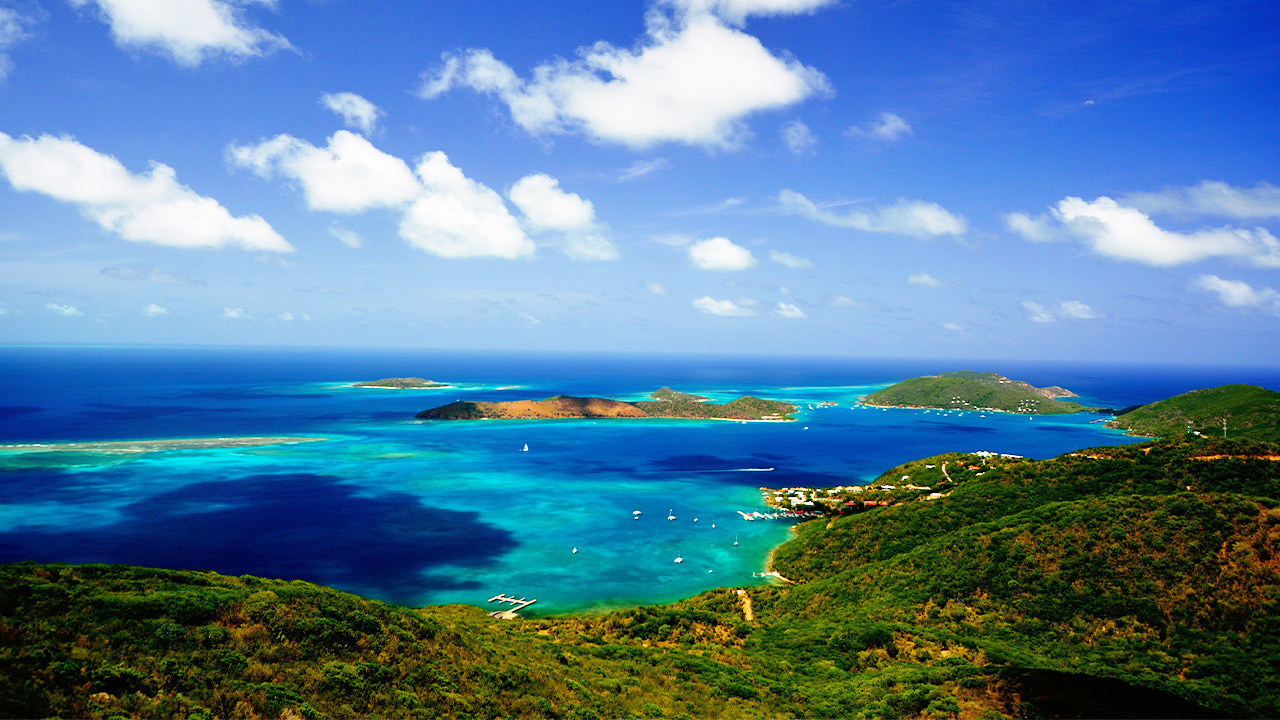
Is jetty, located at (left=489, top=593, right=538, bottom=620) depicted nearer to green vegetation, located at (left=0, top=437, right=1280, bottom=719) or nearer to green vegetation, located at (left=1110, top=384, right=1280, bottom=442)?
green vegetation, located at (left=0, top=437, right=1280, bottom=719)

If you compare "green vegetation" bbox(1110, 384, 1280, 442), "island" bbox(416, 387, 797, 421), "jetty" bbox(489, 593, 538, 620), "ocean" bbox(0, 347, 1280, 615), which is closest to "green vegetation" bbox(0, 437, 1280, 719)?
"jetty" bbox(489, 593, 538, 620)

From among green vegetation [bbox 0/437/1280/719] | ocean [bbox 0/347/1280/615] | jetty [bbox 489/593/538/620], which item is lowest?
jetty [bbox 489/593/538/620]

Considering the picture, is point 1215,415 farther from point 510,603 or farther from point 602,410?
point 510,603

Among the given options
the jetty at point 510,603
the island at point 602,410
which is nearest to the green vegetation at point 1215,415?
the island at point 602,410

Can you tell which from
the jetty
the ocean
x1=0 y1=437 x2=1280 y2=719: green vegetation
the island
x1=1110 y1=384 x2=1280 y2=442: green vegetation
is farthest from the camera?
the island

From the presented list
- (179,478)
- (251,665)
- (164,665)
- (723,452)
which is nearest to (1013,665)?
(251,665)

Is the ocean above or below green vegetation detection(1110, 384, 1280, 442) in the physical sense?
below

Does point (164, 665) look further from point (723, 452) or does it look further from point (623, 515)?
point (723, 452)

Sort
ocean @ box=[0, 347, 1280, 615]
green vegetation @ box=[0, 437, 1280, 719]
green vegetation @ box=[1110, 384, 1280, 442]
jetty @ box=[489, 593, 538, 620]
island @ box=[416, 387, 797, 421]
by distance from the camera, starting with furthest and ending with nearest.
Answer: island @ box=[416, 387, 797, 421] < green vegetation @ box=[1110, 384, 1280, 442] < ocean @ box=[0, 347, 1280, 615] < jetty @ box=[489, 593, 538, 620] < green vegetation @ box=[0, 437, 1280, 719]

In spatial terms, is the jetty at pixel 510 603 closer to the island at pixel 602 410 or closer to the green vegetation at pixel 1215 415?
the island at pixel 602 410
